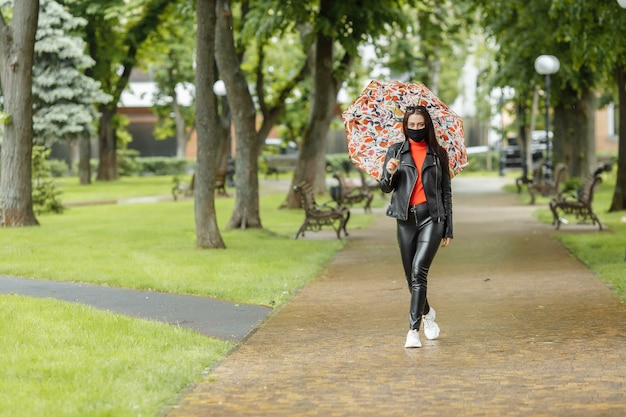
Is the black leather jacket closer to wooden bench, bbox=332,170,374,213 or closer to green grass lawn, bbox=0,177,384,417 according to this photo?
green grass lawn, bbox=0,177,384,417

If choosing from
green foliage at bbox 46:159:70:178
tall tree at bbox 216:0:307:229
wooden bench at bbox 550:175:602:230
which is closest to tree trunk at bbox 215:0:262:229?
tall tree at bbox 216:0:307:229

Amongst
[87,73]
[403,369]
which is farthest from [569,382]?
[87,73]

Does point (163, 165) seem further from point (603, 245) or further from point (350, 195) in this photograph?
point (603, 245)

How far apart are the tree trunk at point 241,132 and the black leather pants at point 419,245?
14.2 m

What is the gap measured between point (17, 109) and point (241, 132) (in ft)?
13.8

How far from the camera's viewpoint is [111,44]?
4916cm

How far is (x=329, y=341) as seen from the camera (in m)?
10.9

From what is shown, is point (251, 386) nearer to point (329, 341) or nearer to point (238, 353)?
point (238, 353)

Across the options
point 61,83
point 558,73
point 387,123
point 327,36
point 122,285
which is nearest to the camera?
point 387,123

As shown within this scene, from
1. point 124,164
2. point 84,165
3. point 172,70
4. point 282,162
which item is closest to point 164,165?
point 124,164

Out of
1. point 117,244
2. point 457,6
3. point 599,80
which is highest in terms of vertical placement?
point 457,6

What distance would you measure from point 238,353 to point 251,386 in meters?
1.43

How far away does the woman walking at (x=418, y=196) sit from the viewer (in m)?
10.4

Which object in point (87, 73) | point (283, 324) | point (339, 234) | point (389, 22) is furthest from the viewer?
point (87, 73)
